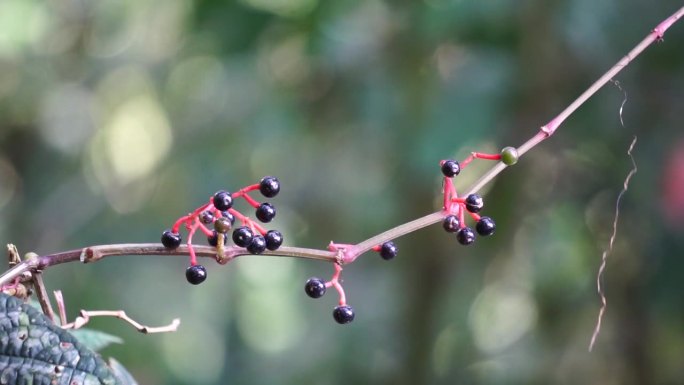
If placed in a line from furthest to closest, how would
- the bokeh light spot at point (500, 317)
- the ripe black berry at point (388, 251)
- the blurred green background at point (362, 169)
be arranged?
the bokeh light spot at point (500, 317) < the blurred green background at point (362, 169) < the ripe black berry at point (388, 251)

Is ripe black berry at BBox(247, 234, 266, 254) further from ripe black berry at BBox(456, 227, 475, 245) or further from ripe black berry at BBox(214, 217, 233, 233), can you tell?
ripe black berry at BBox(456, 227, 475, 245)

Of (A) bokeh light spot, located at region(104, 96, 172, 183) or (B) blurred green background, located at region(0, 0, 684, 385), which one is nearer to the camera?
(B) blurred green background, located at region(0, 0, 684, 385)

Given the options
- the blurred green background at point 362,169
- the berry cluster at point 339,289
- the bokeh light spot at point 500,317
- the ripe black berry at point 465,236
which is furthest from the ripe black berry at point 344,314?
the bokeh light spot at point 500,317

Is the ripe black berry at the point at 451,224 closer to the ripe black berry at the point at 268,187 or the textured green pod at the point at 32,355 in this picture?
the ripe black berry at the point at 268,187

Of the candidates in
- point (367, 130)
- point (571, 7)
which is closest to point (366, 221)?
point (367, 130)

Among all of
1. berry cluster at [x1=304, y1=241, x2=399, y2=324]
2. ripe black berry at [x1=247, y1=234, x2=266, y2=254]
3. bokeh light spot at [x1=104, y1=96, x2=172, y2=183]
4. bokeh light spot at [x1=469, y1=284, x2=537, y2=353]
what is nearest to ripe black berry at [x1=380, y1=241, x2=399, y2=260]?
berry cluster at [x1=304, y1=241, x2=399, y2=324]

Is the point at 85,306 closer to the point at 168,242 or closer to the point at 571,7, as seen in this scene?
the point at 571,7
